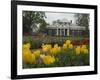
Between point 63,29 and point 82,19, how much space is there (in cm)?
24

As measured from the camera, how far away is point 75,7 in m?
2.19

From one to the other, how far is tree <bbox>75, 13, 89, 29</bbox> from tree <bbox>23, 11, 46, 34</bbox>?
35 centimetres

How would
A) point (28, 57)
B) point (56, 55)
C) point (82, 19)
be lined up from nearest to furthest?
point (28, 57) < point (56, 55) < point (82, 19)

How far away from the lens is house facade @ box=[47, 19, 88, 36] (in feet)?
7.03

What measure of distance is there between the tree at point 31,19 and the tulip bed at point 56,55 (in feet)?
0.50

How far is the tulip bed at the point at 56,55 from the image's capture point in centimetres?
206

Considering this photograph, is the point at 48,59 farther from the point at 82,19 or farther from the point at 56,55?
the point at 82,19

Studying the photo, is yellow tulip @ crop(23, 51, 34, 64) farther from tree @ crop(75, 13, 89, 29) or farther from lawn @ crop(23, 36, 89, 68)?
tree @ crop(75, 13, 89, 29)

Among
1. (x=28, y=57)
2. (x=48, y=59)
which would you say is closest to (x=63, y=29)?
(x=48, y=59)

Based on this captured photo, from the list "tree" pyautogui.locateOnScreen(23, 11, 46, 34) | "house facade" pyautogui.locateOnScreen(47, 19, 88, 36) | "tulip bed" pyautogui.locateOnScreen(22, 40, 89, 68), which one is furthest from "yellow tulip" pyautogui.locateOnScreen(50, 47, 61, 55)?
"tree" pyautogui.locateOnScreen(23, 11, 46, 34)

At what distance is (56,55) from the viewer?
2152mm

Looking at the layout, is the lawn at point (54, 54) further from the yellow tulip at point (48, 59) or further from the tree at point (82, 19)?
the tree at point (82, 19)

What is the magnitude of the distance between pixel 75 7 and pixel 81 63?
1.86 feet

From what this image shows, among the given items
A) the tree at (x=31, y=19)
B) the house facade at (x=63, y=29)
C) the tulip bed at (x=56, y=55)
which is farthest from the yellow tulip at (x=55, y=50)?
the tree at (x=31, y=19)
